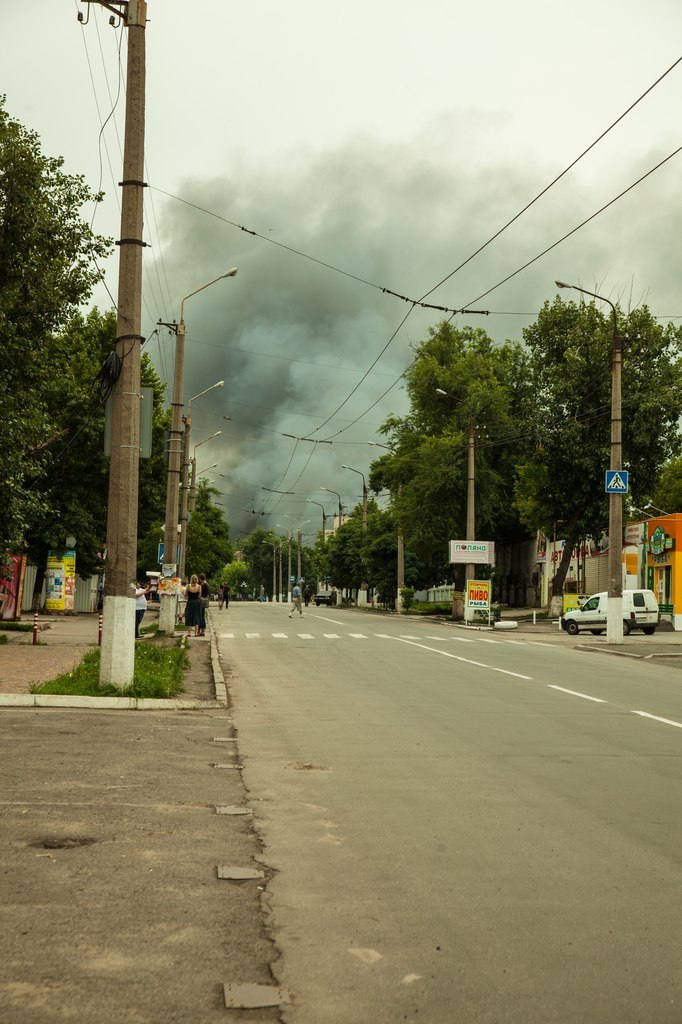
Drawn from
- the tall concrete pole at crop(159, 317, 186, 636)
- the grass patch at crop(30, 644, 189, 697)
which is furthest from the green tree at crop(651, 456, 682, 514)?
the grass patch at crop(30, 644, 189, 697)

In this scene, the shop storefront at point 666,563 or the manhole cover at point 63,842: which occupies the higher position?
the shop storefront at point 666,563

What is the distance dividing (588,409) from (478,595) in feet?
41.2

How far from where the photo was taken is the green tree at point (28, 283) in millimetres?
22859

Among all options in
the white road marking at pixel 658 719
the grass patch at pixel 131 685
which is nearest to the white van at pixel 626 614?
the grass patch at pixel 131 685

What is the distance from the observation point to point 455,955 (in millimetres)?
4656

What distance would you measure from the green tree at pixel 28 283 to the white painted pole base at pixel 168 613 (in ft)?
16.9

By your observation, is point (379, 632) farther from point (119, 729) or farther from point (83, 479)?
point (119, 729)

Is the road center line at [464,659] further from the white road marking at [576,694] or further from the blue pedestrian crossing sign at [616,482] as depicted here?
the blue pedestrian crossing sign at [616,482]

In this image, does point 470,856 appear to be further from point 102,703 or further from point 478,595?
point 478,595

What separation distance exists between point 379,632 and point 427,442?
2428cm

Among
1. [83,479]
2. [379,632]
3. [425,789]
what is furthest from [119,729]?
[83,479]

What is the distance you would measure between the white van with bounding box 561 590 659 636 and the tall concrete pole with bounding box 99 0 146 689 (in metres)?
30.5

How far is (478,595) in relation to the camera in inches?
2009

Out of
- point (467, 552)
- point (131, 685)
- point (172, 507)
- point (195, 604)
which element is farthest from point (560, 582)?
point (131, 685)
